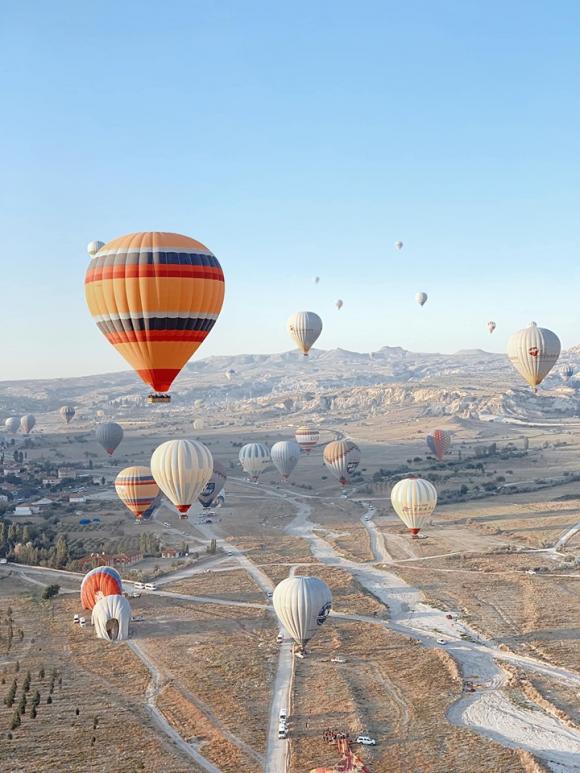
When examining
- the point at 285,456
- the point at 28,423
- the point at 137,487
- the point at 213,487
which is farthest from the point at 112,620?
the point at 28,423

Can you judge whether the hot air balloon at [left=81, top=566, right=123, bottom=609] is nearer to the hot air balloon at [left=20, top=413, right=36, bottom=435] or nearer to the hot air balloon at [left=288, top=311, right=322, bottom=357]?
the hot air balloon at [left=288, top=311, right=322, bottom=357]

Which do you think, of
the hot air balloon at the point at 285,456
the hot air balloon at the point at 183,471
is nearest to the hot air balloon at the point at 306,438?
the hot air balloon at the point at 285,456

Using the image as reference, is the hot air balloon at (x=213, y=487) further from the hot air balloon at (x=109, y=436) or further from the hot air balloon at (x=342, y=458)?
the hot air balloon at (x=109, y=436)

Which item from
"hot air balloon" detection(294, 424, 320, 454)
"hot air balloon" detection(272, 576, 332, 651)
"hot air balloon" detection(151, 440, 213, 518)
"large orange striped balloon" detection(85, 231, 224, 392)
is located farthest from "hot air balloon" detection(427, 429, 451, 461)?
"large orange striped balloon" detection(85, 231, 224, 392)

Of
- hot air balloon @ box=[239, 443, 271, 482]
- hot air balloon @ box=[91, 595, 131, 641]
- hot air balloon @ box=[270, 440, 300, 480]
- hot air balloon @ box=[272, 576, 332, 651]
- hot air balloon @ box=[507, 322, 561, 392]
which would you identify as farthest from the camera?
hot air balloon @ box=[270, 440, 300, 480]

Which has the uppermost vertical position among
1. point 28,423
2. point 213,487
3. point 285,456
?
point 285,456

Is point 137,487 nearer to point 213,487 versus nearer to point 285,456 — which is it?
point 213,487
